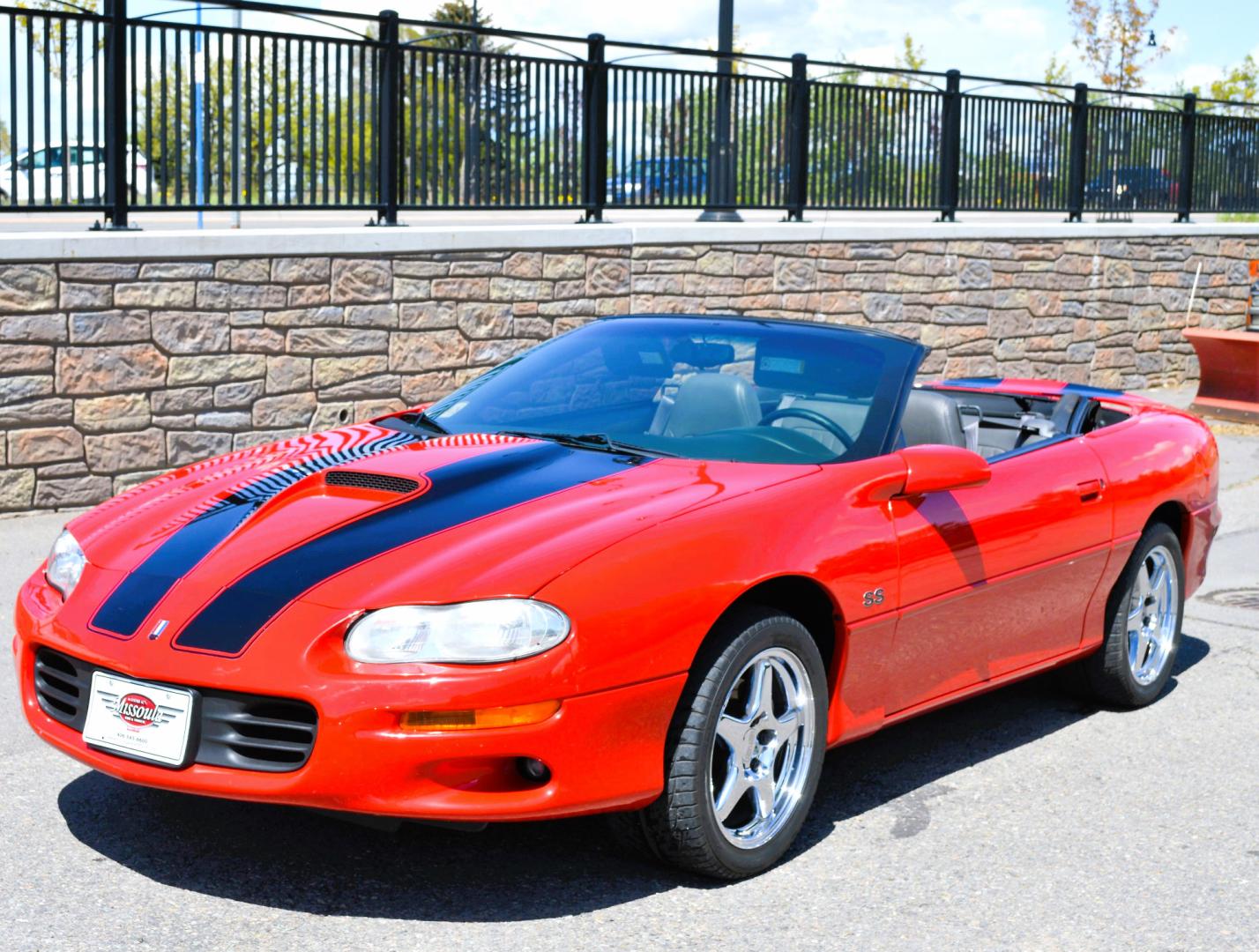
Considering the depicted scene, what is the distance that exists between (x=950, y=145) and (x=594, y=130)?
4391 mm

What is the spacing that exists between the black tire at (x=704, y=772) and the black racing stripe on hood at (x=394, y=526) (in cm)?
63

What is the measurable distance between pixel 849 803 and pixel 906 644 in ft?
1.71

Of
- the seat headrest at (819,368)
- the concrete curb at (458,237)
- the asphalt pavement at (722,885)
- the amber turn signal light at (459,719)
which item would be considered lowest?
the asphalt pavement at (722,885)

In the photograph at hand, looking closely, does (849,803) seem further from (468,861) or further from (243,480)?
(243,480)

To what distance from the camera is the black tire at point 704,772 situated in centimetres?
380

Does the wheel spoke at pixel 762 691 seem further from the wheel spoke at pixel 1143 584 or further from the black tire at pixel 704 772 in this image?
the wheel spoke at pixel 1143 584

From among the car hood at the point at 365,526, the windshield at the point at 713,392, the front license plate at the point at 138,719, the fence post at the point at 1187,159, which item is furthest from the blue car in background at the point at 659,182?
the front license plate at the point at 138,719

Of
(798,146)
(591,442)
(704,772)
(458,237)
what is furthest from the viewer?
(798,146)

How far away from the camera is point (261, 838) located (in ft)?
13.7

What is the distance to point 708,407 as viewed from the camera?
191 inches

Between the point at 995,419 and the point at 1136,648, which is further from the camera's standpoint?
the point at 995,419

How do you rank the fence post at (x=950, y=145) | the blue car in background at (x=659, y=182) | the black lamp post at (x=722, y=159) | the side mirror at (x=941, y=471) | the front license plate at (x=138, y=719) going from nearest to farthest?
the front license plate at (x=138, y=719) < the side mirror at (x=941, y=471) < the blue car in background at (x=659, y=182) < the black lamp post at (x=722, y=159) < the fence post at (x=950, y=145)

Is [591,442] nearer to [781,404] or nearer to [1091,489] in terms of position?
[781,404]

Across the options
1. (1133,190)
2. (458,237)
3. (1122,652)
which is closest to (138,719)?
(1122,652)
